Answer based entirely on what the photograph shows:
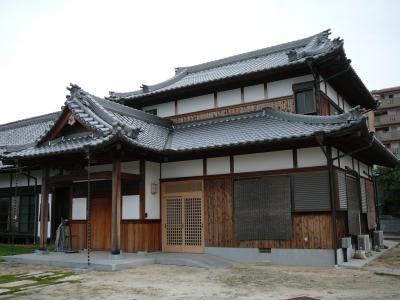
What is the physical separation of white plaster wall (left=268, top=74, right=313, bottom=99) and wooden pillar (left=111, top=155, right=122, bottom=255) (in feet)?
20.9

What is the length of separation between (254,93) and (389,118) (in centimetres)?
4078

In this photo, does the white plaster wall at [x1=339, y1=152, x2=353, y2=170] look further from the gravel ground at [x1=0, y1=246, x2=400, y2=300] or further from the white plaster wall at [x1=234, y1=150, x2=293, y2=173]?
the gravel ground at [x1=0, y1=246, x2=400, y2=300]

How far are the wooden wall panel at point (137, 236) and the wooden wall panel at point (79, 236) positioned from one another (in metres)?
2.29

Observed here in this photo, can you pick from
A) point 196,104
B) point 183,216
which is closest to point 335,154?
point 183,216

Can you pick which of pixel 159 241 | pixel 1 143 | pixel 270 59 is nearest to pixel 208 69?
pixel 270 59

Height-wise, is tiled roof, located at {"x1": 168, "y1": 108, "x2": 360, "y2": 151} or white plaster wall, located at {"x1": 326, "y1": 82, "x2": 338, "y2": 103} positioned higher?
white plaster wall, located at {"x1": 326, "y1": 82, "x2": 338, "y2": 103}

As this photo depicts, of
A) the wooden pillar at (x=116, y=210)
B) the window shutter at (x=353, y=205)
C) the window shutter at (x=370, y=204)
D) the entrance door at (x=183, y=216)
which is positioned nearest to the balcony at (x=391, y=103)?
the window shutter at (x=370, y=204)

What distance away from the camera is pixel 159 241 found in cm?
1500

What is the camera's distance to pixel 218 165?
14500 millimetres

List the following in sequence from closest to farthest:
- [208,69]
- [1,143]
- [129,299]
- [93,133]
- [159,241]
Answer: [129,299]
[93,133]
[159,241]
[208,69]
[1,143]

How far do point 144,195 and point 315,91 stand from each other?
23.6 feet

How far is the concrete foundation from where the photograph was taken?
1227 cm

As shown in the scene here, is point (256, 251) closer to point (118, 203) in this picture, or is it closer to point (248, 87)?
point (118, 203)

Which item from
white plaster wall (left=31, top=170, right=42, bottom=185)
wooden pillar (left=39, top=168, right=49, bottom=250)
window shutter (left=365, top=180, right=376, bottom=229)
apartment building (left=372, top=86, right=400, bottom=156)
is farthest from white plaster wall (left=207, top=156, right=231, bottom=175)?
apartment building (left=372, top=86, right=400, bottom=156)
